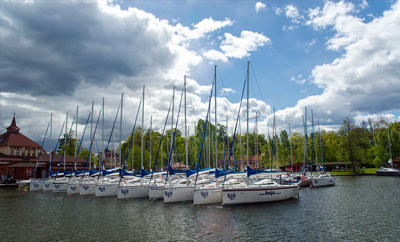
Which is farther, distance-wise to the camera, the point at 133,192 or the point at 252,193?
the point at 133,192

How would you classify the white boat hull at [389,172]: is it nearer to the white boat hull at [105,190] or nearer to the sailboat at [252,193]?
the sailboat at [252,193]

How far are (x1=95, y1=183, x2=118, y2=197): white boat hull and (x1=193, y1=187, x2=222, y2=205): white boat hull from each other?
49.0 feet

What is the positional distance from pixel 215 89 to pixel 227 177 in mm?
11821

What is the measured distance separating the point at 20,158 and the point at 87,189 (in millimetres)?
40416

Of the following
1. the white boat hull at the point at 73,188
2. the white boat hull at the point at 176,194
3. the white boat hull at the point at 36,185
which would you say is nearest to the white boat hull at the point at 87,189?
the white boat hull at the point at 73,188

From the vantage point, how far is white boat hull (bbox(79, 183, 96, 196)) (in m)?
41.1

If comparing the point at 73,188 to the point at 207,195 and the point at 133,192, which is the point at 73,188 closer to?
the point at 133,192

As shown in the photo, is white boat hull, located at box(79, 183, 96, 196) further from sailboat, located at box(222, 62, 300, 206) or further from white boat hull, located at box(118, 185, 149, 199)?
sailboat, located at box(222, 62, 300, 206)

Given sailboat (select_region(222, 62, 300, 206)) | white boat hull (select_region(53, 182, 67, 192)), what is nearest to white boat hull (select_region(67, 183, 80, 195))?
white boat hull (select_region(53, 182, 67, 192))

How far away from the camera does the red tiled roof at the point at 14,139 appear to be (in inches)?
2847

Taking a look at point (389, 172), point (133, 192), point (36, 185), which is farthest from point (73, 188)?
point (389, 172)

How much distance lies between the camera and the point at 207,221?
2181 centimetres

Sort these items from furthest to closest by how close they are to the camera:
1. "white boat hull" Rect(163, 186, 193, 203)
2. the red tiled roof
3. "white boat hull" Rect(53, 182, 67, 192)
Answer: the red tiled roof → "white boat hull" Rect(53, 182, 67, 192) → "white boat hull" Rect(163, 186, 193, 203)

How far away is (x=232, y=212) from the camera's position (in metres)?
24.8
